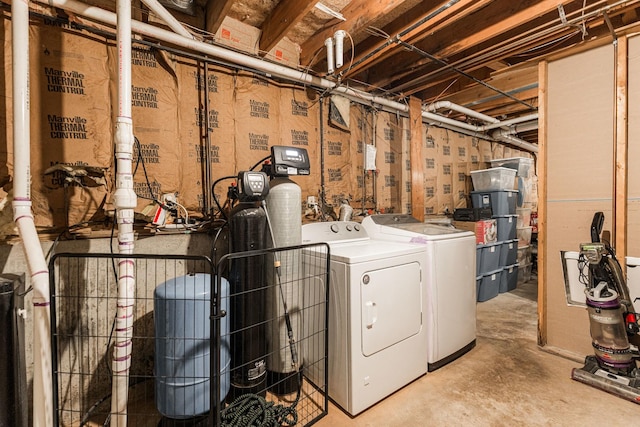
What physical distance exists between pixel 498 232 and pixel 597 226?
2.03 metres

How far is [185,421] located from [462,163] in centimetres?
472

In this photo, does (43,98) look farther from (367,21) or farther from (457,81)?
(457,81)

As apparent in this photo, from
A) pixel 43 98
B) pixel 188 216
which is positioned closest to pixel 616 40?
pixel 188 216

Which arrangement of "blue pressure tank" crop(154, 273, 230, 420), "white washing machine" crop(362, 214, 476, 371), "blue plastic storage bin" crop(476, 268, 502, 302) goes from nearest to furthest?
1. "blue pressure tank" crop(154, 273, 230, 420)
2. "white washing machine" crop(362, 214, 476, 371)
3. "blue plastic storage bin" crop(476, 268, 502, 302)

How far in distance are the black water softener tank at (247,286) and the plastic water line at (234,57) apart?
3.65 feet

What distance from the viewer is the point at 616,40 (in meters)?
2.10

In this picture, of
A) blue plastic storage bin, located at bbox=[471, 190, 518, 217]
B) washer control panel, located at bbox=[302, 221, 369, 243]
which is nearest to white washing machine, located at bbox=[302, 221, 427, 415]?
washer control panel, located at bbox=[302, 221, 369, 243]

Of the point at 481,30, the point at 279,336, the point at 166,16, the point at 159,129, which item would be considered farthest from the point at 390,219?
the point at 166,16

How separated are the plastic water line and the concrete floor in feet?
8.36

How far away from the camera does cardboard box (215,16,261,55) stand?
2.33 metres

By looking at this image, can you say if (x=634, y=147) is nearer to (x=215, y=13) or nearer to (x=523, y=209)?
(x=523, y=209)

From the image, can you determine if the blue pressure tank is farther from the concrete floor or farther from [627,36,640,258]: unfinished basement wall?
[627,36,640,258]: unfinished basement wall

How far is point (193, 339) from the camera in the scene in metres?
1.38

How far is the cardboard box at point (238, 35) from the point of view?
91.6 inches
